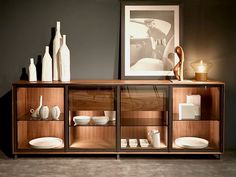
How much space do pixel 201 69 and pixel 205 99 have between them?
242mm

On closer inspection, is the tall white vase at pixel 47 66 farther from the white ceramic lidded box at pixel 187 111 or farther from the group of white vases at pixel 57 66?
the white ceramic lidded box at pixel 187 111

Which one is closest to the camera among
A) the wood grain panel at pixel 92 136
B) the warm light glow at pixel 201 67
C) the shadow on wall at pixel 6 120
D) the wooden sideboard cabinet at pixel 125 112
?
the wooden sideboard cabinet at pixel 125 112

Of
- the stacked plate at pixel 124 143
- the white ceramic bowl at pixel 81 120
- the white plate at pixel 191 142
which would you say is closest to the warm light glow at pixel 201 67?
the white plate at pixel 191 142

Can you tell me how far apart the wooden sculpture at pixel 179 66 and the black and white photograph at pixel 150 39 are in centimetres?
15

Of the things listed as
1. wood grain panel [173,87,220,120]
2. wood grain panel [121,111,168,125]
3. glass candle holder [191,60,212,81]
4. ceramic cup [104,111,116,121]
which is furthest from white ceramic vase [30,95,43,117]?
glass candle holder [191,60,212,81]

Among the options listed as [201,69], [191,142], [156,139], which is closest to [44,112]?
[156,139]

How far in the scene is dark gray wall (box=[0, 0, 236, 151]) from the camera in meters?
Answer: 3.06

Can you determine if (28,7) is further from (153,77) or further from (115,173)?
(115,173)

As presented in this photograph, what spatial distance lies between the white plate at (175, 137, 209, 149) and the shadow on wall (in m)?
1.38

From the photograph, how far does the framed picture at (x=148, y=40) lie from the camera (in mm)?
3035

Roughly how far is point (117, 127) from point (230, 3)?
4.49 ft

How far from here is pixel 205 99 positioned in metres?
2.94

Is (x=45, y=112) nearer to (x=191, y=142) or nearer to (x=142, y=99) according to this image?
(x=142, y=99)

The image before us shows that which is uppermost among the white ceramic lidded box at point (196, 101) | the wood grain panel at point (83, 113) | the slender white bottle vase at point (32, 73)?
the slender white bottle vase at point (32, 73)
